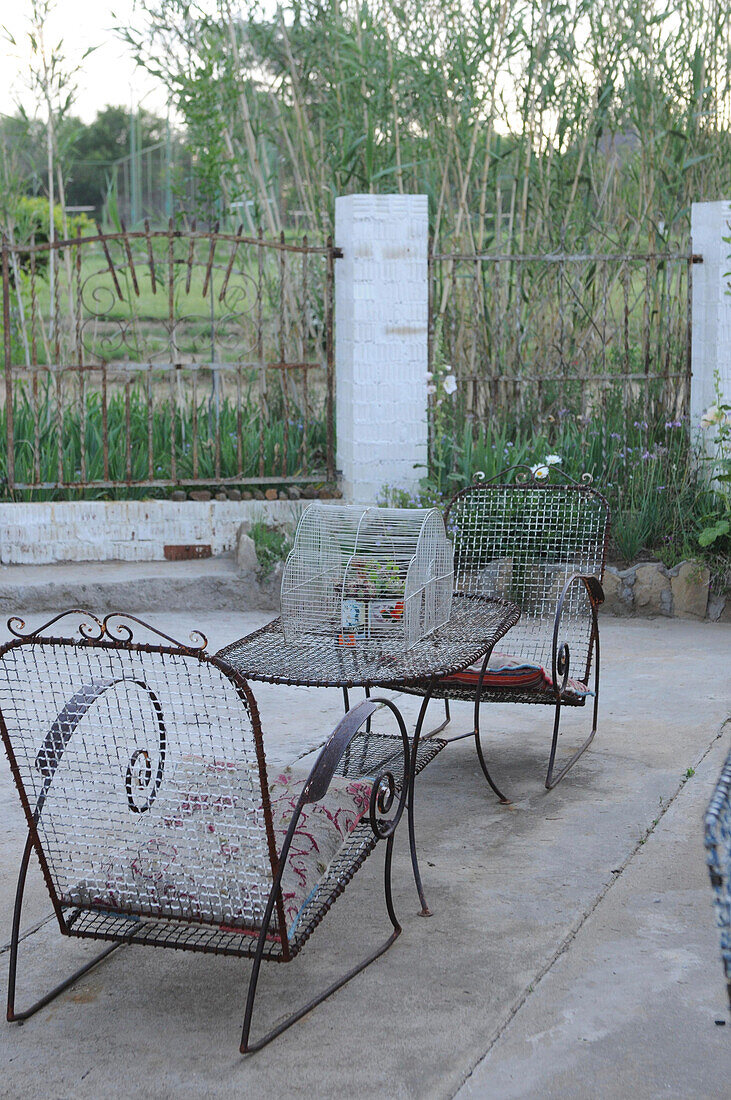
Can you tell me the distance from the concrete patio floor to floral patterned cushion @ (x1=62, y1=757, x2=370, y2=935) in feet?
0.86

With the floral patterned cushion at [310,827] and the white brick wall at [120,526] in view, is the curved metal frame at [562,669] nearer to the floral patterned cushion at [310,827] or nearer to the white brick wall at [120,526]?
the floral patterned cushion at [310,827]

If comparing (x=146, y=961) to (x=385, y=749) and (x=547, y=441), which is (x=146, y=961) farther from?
(x=547, y=441)

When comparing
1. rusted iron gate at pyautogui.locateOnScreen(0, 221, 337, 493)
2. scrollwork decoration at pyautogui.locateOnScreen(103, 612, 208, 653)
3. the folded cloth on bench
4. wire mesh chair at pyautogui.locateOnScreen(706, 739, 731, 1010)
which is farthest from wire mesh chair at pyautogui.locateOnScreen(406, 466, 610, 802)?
wire mesh chair at pyautogui.locateOnScreen(706, 739, 731, 1010)

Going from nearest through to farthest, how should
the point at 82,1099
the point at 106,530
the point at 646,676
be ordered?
1. the point at 82,1099
2. the point at 646,676
3. the point at 106,530

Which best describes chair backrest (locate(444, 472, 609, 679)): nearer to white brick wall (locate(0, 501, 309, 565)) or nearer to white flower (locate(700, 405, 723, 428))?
white flower (locate(700, 405, 723, 428))

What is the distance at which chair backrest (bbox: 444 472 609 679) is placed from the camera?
464 centimetres

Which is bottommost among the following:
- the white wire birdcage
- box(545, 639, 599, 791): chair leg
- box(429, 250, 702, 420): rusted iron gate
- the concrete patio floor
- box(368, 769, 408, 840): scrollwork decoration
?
the concrete patio floor

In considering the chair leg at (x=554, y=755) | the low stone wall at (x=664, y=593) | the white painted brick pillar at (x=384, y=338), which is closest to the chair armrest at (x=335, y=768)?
the chair leg at (x=554, y=755)

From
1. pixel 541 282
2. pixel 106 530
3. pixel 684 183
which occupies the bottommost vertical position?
pixel 106 530

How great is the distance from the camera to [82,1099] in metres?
2.25

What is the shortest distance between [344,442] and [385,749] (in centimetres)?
337

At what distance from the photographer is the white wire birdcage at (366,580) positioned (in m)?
3.75

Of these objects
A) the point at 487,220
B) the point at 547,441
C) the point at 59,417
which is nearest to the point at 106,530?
the point at 59,417

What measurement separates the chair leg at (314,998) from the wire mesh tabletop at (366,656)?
513 millimetres
